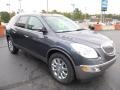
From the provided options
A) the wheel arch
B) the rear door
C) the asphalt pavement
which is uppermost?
the rear door

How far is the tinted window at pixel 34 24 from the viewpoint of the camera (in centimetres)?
473

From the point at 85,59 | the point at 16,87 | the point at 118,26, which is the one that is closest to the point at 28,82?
the point at 16,87

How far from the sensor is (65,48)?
12.5 ft

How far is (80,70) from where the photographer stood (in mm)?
3629

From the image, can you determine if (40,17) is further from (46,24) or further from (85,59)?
(85,59)

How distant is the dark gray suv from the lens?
3621 mm

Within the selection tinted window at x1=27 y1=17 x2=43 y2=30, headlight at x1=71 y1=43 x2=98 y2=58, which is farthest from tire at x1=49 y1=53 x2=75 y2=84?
tinted window at x1=27 y1=17 x2=43 y2=30

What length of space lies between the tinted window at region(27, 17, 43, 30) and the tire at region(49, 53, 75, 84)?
39.8 inches

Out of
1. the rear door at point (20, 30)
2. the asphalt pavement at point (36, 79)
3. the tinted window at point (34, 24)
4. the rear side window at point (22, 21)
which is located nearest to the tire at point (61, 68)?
the asphalt pavement at point (36, 79)

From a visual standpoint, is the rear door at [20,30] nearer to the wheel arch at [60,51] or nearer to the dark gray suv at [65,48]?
the dark gray suv at [65,48]

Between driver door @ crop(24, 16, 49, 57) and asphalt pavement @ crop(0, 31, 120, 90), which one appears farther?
driver door @ crop(24, 16, 49, 57)

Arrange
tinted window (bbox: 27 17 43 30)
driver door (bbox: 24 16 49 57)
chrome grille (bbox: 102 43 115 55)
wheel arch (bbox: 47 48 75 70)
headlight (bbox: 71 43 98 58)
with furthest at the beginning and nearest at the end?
tinted window (bbox: 27 17 43 30) → driver door (bbox: 24 16 49 57) → chrome grille (bbox: 102 43 115 55) → wheel arch (bbox: 47 48 75 70) → headlight (bbox: 71 43 98 58)

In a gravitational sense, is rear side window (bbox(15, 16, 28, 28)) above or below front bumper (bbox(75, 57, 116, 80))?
above

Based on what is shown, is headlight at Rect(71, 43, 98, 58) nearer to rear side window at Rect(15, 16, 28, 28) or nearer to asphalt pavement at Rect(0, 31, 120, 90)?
asphalt pavement at Rect(0, 31, 120, 90)
